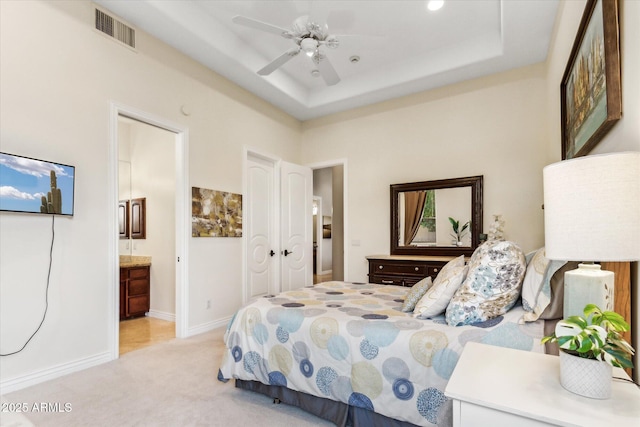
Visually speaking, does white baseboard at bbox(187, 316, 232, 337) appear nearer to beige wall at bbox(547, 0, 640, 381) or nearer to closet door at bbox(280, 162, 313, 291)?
closet door at bbox(280, 162, 313, 291)

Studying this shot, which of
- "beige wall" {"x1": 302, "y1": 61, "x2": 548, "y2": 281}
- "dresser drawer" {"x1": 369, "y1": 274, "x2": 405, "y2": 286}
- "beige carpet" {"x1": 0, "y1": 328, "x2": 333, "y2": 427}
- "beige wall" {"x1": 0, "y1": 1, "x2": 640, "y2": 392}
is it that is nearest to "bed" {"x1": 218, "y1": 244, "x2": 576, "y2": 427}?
"beige carpet" {"x1": 0, "y1": 328, "x2": 333, "y2": 427}

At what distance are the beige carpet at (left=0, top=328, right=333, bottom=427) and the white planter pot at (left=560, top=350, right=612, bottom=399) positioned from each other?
4.75 ft

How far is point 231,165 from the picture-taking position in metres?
4.31

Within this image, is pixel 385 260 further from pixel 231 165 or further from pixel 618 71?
pixel 618 71

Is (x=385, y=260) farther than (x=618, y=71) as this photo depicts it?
Yes

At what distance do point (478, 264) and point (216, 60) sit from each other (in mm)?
3520

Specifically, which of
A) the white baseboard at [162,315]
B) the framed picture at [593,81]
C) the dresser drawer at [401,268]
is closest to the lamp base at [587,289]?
the framed picture at [593,81]

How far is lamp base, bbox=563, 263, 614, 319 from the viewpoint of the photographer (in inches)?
41.0

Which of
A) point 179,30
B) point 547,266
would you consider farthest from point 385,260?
point 179,30

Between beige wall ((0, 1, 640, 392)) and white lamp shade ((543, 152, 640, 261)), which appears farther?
beige wall ((0, 1, 640, 392))

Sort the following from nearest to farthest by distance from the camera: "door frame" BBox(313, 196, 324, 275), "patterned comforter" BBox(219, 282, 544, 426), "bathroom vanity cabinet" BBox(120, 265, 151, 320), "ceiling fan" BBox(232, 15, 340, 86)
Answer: "patterned comforter" BBox(219, 282, 544, 426)
"ceiling fan" BBox(232, 15, 340, 86)
"bathroom vanity cabinet" BBox(120, 265, 151, 320)
"door frame" BBox(313, 196, 324, 275)

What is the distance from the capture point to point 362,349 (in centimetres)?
180

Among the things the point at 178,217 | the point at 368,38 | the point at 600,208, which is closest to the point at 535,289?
the point at 600,208

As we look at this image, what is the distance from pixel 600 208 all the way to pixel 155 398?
8.74ft
